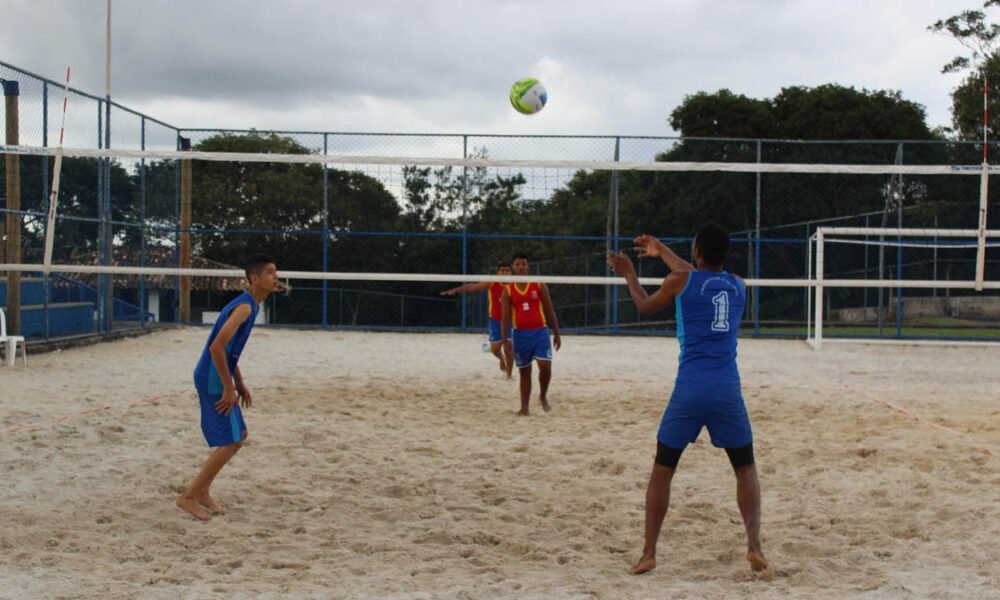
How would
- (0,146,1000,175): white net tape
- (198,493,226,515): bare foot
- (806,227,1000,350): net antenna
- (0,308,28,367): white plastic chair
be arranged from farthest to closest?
(0,308,28,367): white plastic chair, (806,227,1000,350): net antenna, (0,146,1000,175): white net tape, (198,493,226,515): bare foot

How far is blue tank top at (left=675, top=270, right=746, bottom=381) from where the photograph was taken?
4.04 metres

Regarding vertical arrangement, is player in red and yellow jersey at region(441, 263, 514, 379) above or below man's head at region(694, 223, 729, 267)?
below

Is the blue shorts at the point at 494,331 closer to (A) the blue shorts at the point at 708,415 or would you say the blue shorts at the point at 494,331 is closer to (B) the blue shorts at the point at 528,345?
(B) the blue shorts at the point at 528,345

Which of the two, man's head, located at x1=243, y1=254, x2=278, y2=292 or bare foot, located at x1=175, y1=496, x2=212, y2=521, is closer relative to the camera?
bare foot, located at x1=175, y1=496, x2=212, y2=521

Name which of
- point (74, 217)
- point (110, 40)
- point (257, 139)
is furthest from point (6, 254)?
point (257, 139)

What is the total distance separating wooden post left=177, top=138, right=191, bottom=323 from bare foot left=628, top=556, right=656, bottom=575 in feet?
47.1

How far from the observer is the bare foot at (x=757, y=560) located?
4.02 m

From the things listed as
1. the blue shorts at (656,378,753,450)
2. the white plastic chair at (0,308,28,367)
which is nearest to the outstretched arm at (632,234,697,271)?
the blue shorts at (656,378,753,450)

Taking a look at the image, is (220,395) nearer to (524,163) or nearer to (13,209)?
(524,163)

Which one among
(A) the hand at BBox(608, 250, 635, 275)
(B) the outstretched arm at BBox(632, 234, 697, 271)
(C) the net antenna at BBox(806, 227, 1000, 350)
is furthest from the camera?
(C) the net antenna at BBox(806, 227, 1000, 350)

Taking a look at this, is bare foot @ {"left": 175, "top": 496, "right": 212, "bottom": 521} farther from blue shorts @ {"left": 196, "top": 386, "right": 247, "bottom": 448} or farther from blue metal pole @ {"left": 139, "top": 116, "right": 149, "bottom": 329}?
blue metal pole @ {"left": 139, "top": 116, "right": 149, "bottom": 329}

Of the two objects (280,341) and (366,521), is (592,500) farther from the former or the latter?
(280,341)

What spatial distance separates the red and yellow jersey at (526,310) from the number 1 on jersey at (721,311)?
169 inches

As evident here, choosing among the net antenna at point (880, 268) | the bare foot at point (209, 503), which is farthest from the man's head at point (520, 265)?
the bare foot at point (209, 503)
